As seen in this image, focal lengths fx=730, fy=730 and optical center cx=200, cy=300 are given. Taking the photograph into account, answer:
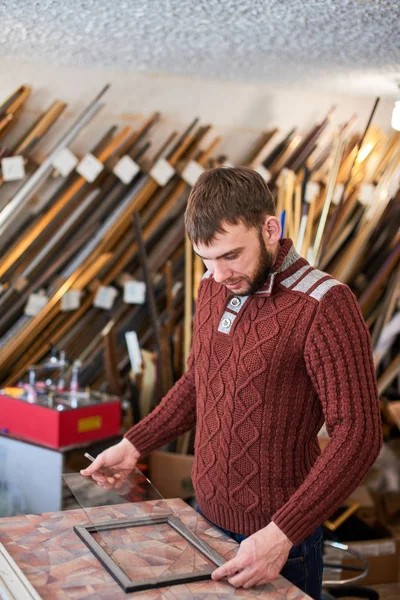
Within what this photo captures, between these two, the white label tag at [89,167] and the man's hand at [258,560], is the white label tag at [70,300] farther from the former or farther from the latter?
the man's hand at [258,560]

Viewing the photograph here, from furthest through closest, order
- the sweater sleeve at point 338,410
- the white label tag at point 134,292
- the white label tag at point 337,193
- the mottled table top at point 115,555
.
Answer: the white label tag at point 337,193 < the white label tag at point 134,292 < the sweater sleeve at point 338,410 < the mottled table top at point 115,555

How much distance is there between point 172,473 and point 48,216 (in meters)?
1.32

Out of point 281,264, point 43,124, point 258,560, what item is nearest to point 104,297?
point 43,124

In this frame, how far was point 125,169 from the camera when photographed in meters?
3.58

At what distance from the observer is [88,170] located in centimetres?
347

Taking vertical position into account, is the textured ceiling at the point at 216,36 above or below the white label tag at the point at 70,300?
above

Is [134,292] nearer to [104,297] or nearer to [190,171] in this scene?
[104,297]

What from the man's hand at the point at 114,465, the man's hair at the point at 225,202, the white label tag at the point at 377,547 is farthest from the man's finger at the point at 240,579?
the white label tag at the point at 377,547

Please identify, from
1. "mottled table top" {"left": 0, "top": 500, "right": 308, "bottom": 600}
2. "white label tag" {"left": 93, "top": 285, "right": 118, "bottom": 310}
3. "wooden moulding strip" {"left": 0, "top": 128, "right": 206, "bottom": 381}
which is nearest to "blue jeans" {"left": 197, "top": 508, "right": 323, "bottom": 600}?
"mottled table top" {"left": 0, "top": 500, "right": 308, "bottom": 600}

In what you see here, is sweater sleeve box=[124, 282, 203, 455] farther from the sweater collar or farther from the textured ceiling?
the textured ceiling


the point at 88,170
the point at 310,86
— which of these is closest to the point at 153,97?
the point at 88,170

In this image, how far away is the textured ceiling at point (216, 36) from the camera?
92.4 inches

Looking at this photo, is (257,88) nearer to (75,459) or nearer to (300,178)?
(300,178)

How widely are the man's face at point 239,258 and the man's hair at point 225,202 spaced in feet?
0.05
